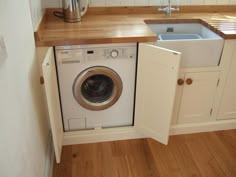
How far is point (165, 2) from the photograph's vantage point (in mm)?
2271

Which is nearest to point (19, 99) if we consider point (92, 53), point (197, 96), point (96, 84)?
point (92, 53)

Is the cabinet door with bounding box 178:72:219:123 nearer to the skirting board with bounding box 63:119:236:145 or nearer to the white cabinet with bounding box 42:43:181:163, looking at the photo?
the skirting board with bounding box 63:119:236:145

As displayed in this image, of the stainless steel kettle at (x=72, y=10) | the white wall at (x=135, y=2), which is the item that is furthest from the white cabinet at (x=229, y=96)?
the stainless steel kettle at (x=72, y=10)

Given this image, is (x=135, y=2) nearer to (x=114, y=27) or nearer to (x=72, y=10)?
(x=114, y=27)

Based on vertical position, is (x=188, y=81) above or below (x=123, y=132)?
above

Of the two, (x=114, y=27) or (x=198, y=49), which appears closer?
(x=198, y=49)

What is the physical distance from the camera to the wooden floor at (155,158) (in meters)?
1.78

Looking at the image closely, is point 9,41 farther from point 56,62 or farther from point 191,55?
point 191,55

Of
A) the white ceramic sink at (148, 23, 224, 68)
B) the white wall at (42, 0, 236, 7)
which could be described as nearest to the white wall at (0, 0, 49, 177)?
Result: the white wall at (42, 0, 236, 7)

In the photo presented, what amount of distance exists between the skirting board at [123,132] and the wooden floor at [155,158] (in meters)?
0.04

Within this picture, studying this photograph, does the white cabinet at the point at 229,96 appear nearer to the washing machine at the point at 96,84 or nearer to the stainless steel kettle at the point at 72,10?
the washing machine at the point at 96,84

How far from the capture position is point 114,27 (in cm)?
187

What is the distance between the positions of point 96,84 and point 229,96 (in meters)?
1.15

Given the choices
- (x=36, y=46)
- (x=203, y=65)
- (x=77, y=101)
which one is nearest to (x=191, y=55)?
(x=203, y=65)
